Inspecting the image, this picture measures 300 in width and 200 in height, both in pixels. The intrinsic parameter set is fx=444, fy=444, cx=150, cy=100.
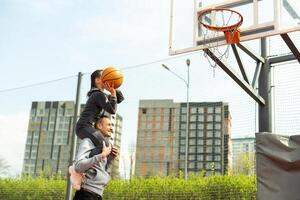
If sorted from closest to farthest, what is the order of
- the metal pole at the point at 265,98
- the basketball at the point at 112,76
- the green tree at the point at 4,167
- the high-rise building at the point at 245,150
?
the basketball at the point at 112,76 < the metal pole at the point at 265,98 < the green tree at the point at 4,167 < the high-rise building at the point at 245,150

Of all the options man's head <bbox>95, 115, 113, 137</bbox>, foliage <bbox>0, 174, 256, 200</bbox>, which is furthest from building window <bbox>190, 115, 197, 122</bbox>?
man's head <bbox>95, 115, 113, 137</bbox>

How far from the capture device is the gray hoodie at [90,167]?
370 centimetres

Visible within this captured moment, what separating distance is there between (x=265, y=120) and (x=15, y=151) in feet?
41.7

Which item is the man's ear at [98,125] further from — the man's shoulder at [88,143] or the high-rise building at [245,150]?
the high-rise building at [245,150]

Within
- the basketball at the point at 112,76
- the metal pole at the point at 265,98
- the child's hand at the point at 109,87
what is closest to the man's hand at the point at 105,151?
the child's hand at the point at 109,87

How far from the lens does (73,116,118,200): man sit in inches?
146

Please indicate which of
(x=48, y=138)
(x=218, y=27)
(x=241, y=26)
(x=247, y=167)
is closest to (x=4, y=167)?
(x=247, y=167)

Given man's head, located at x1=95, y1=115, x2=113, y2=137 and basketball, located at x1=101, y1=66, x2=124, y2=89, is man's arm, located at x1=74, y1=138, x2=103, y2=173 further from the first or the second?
basketball, located at x1=101, y1=66, x2=124, y2=89

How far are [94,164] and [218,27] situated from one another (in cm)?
268

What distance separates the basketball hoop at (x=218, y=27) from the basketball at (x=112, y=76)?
6.27 feet

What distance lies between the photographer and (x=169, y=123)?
106 m

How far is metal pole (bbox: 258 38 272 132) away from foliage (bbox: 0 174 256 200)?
3.03 m

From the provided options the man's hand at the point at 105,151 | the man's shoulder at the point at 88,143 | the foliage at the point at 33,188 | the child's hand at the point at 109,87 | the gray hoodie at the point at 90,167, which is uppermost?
the child's hand at the point at 109,87

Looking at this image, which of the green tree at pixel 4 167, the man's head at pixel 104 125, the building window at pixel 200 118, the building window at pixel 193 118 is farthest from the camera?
the building window at pixel 200 118
